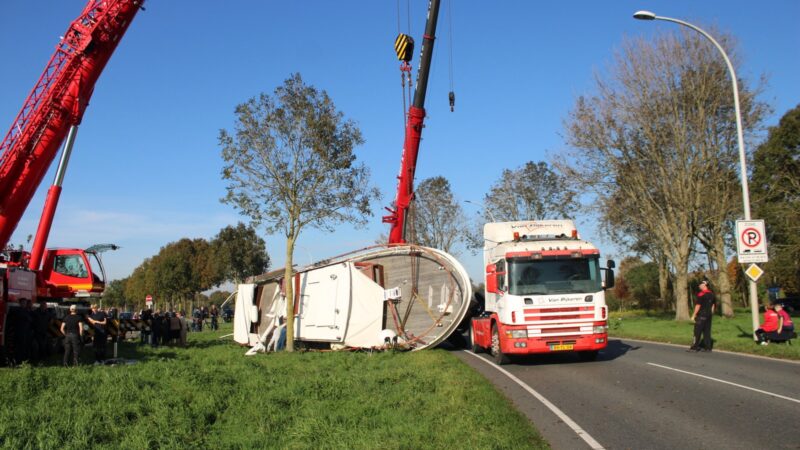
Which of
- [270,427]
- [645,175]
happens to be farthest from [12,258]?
[645,175]

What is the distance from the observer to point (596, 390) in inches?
405

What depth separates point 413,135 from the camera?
68.1 feet

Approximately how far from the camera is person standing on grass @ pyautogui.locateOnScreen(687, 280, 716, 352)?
16.0 meters

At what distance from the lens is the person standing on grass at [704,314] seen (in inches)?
629

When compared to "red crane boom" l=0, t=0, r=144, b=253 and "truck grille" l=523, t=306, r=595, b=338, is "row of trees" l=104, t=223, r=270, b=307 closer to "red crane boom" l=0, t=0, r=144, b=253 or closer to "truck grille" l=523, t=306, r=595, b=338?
"red crane boom" l=0, t=0, r=144, b=253

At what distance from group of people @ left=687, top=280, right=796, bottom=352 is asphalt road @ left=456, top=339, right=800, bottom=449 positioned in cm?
128

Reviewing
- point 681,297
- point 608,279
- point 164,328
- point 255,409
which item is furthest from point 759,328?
point 164,328

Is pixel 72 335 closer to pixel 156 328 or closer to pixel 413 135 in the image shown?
pixel 156 328

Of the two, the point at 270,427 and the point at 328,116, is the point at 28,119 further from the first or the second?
the point at 270,427

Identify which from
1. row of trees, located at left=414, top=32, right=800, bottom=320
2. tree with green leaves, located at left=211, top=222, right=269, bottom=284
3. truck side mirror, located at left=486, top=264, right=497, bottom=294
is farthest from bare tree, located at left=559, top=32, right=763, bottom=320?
tree with green leaves, located at left=211, top=222, right=269, bottom=284

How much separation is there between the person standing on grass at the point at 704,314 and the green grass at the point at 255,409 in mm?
7236

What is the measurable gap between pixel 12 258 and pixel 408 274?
35.8ft

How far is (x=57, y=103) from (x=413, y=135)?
10378mm

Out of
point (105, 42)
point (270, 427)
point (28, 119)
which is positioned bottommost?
point (270, 427)
